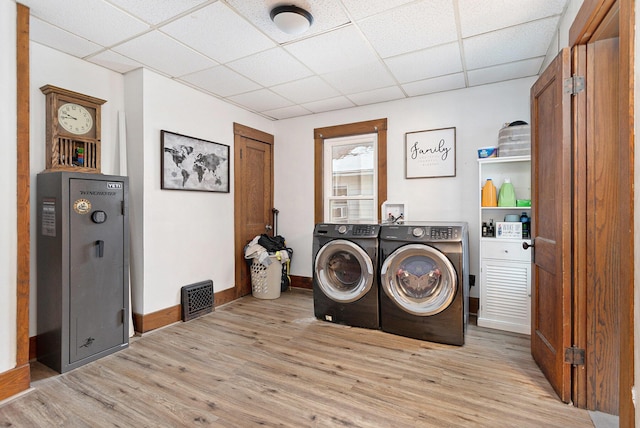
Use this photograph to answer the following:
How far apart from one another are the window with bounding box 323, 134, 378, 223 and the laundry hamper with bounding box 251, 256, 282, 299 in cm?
100

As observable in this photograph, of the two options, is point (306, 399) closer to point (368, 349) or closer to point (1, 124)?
point (368, 349)

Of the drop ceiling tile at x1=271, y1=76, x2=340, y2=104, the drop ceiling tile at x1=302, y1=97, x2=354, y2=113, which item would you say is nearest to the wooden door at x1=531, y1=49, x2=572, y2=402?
the drop ceiling tile at x1=271, y1=76, x2=340, y2=104

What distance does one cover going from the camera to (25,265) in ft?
6.68

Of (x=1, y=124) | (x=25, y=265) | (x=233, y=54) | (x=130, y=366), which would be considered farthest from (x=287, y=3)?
(x=130, y=366)

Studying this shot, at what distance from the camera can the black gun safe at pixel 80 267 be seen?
7.38ft

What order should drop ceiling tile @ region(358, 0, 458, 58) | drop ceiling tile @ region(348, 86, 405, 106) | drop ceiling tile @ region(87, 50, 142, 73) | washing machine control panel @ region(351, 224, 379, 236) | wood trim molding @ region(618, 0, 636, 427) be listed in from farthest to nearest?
drop ceiling tile @ region(348, 86, 405, 106) → washing machine control panel @ region(351, 224, 379, 236) → drop ceiling tile @ region(87, 50, 142, 73) → drop ceiling tile @ region(358, 0, 458, 58) → wood trim molding @ region(618, 0, 636, 427)

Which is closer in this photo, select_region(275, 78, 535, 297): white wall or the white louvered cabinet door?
the white louvered cabinet door

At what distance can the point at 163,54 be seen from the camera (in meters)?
2.68

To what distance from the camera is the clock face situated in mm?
2562

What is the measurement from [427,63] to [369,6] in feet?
3.52

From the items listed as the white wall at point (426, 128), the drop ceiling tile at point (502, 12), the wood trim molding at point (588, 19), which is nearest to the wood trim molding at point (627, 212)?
the wood trim molding at point (588, 19)

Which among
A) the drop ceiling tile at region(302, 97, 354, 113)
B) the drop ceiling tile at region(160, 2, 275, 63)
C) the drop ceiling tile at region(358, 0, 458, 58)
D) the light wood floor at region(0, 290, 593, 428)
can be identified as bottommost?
the light wood floor at region(0, 290, 593, 428)

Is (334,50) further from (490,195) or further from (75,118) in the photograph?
(75,118)

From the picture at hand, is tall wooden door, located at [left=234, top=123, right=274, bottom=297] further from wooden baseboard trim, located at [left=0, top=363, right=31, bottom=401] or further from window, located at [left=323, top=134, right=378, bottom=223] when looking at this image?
wooden baseboard trim, located at [left=0, top=363, right=31, bottom=401]
